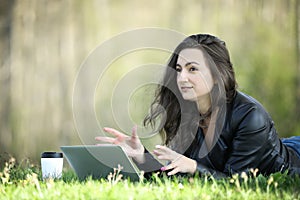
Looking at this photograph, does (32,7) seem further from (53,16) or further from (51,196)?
(51,196)

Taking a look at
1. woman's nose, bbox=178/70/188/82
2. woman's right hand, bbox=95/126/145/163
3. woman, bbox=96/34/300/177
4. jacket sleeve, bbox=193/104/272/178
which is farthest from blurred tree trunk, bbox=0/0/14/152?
jacket sleeve, bbox=193/104/272/178

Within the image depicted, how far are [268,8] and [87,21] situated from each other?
230cm

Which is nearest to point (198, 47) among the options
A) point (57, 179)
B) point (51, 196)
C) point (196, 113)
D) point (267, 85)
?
point (196, 113)

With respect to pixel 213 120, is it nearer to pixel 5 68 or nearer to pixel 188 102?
pixel 188 102

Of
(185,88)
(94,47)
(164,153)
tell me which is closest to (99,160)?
(164,153)

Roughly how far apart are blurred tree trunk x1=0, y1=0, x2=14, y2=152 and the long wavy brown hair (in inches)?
155

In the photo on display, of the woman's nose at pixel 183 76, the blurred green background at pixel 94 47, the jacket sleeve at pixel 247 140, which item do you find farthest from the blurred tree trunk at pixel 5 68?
the jacket sleeve at pixel 247 140

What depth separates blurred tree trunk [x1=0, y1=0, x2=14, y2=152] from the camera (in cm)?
661

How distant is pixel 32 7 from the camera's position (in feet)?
23.1

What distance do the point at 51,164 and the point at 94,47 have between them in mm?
4394

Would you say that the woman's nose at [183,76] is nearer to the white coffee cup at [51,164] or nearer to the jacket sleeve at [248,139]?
the jacket sleeve at [248,139]

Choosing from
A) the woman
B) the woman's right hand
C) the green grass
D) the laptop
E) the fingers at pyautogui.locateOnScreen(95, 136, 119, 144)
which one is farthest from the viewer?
the woman

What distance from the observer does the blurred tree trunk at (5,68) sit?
6.61m

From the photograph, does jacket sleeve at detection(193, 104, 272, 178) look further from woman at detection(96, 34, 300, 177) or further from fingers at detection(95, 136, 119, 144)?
fingers at detection(95, 136, 119, 144)
